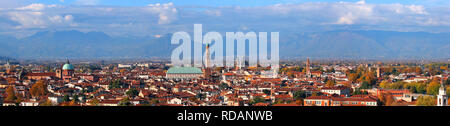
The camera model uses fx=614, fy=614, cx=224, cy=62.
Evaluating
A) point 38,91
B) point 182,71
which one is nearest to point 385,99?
point 38,91

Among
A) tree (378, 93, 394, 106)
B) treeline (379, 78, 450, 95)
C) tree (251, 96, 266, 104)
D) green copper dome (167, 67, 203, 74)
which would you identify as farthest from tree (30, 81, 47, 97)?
green copper dome (167, 67, 203, 74)

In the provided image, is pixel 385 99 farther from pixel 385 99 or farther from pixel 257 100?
pixel 257 100

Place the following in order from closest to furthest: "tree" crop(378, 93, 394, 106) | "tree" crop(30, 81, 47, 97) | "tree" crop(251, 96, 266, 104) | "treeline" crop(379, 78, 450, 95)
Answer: "tree" crop(378, 93, 394, 106) → "tree" crop(251, 96, 266, 104) → "treeline" crop(379, 78, 450, 95) → "tree" crop(30, 81, 47, 97)

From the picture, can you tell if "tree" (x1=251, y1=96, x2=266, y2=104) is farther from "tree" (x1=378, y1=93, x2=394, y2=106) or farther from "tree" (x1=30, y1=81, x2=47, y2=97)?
"tree" (x1=30, y1=81, x2=47, y2=97)

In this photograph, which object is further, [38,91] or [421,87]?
[421,87]

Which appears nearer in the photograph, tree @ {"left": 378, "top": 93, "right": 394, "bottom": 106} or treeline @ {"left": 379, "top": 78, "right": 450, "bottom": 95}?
tree @ {"left": 378, "top": 93, "right": 394, "bottom": 106}

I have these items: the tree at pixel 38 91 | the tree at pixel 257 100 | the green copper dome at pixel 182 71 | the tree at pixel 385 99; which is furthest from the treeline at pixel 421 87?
the green copper dome at pixel 182 71

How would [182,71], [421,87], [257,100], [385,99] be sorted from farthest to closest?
[182,71] → [421,87] → [385,99] → [257,100]

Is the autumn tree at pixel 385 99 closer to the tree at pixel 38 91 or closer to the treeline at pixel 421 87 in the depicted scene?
the treeline at pixel 421 87
